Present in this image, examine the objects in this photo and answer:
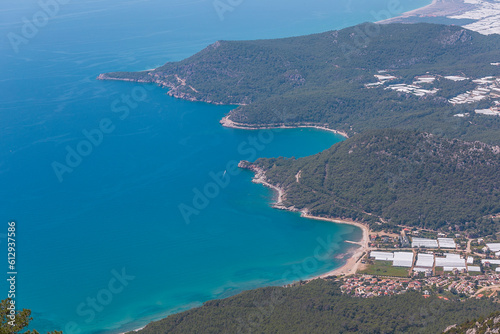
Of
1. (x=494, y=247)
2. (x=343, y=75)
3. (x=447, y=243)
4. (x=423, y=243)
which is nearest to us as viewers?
(x=494, y=247)

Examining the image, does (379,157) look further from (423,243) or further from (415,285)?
(415,285)

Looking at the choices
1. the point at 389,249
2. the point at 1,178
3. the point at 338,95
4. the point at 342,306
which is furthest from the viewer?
the point at 338,95

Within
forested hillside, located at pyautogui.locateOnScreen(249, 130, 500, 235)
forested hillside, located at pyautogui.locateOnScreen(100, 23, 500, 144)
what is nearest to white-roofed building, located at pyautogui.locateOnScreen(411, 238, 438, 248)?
forested hillside, located at pyautogui.locateOnScreen(249, 130, 500, 235)

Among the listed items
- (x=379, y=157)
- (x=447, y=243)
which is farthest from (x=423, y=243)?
(x=379, y=157)

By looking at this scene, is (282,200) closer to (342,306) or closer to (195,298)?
(195,298)

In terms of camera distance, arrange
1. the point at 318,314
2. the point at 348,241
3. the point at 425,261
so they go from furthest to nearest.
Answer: the point at 348,241 < the point at 425,261 < the point at 318,314

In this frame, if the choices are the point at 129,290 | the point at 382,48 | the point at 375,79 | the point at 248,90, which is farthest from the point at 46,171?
the point at 382,48
